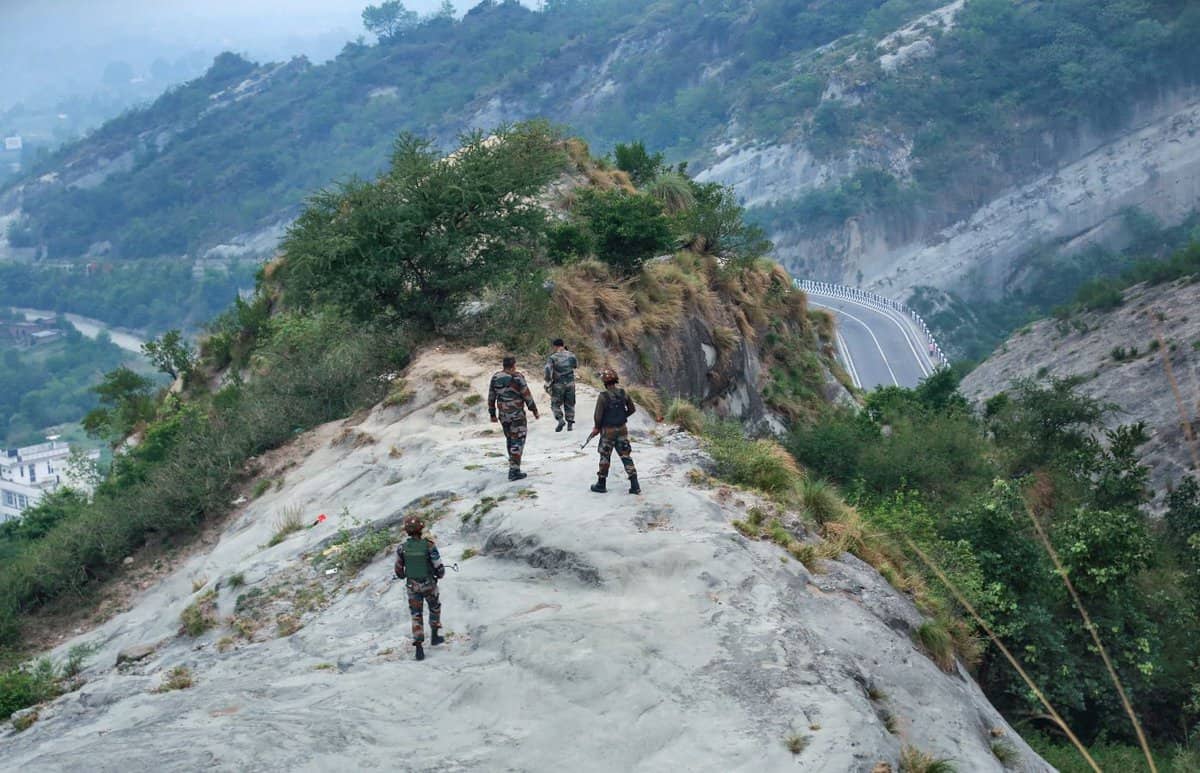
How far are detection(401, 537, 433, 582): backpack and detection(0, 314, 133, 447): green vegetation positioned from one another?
391 ft

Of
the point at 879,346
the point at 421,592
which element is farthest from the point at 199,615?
the point at 879,346

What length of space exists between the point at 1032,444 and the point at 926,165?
84.6 m

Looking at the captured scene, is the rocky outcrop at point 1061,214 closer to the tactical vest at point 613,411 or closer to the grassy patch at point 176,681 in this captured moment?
the tactical vest at point 613,411

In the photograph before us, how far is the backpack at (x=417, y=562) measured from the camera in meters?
9.26

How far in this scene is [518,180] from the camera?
2105 cm

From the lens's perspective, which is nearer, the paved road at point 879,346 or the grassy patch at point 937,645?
the grassy patch at point 937,645

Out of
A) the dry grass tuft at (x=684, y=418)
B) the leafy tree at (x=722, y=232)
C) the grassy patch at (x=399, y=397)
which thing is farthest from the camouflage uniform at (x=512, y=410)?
the leafy tree at (x=722, y=232)

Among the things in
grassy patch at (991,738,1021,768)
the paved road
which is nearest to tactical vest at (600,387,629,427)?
grassy patch at (991,738,1021,768)

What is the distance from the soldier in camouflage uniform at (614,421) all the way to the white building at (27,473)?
8037cm

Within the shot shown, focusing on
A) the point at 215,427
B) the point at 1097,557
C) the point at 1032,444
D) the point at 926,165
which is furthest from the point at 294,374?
the point at 926,165

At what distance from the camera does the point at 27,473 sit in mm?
90625

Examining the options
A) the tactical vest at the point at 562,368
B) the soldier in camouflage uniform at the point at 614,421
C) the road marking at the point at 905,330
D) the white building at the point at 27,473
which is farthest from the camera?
the white building at the point at 27,473

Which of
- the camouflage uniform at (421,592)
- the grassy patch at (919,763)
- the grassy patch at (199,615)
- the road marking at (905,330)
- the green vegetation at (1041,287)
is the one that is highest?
the camouflage uniform at (421,592)

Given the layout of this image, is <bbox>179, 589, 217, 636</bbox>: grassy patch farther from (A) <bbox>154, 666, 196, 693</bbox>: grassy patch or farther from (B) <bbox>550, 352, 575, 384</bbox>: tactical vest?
(B) <bbox>550, 352, 575, 384</bbox>: tactical vest
